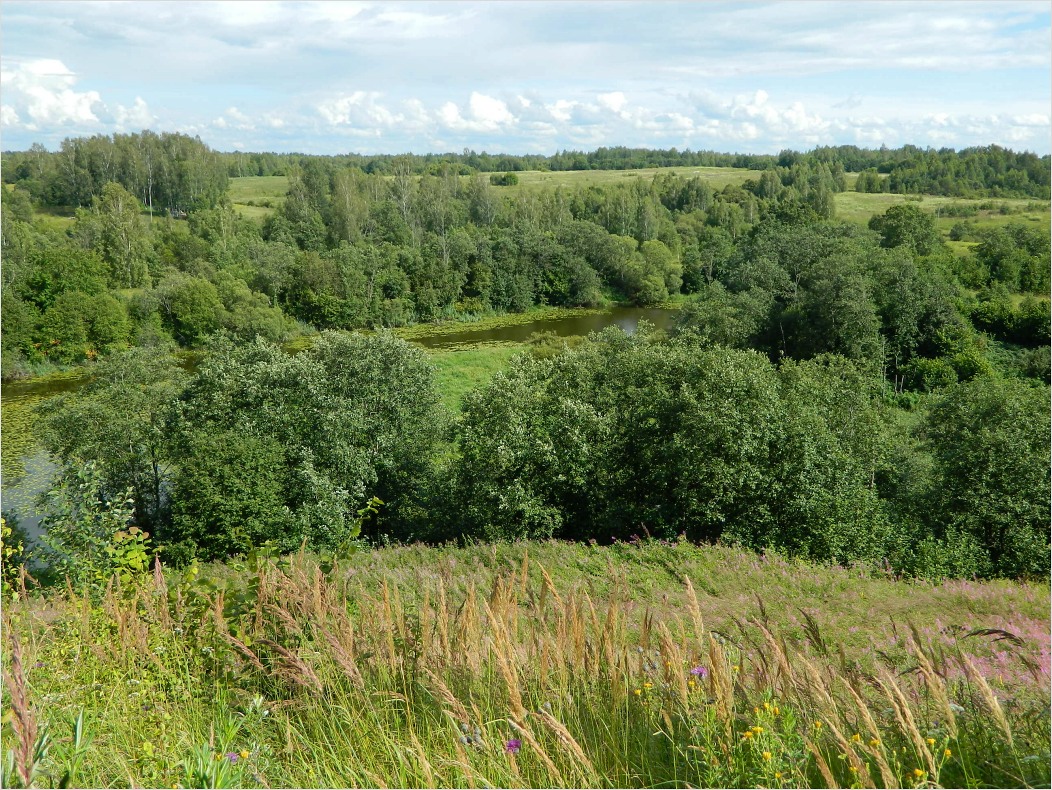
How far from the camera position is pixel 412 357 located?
905 inches

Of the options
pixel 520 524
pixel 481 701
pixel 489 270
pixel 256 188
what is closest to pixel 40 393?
pixel 520 524

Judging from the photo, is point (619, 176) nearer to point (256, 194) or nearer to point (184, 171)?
point (256, 194)

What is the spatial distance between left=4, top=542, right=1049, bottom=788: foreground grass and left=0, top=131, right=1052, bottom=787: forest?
0.07 feet

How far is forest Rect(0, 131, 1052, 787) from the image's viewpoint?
2701mm

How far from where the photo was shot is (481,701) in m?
2.93

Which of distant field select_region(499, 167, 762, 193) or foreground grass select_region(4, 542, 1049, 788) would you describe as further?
distant field select_region(499, 167, 762, 193)

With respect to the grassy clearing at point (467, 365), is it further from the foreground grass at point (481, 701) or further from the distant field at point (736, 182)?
the distant field at point (736, 182)

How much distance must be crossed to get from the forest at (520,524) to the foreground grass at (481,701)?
22 millimetres

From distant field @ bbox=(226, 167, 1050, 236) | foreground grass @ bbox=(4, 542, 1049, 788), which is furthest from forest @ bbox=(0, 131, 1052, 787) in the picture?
distant field @ bbox=(226, 167, 1050, 236)

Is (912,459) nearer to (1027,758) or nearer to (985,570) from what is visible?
(985,570)

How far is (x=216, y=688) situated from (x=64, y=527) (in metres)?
4.10

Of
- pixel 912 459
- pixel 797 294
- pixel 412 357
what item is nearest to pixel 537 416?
pixel 412 357

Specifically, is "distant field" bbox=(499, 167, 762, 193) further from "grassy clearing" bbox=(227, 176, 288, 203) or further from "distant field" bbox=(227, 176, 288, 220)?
"distant field" bbox=(227, 176, 288, 220)

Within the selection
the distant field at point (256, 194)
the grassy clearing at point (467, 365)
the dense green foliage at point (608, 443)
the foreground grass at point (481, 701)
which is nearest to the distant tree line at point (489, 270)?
A: the dense green foliage at point (608, 443)
